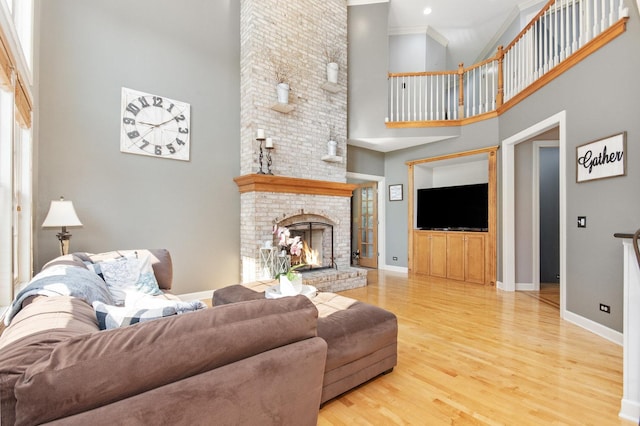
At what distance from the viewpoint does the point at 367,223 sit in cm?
696

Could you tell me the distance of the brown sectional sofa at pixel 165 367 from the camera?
758 millimetres

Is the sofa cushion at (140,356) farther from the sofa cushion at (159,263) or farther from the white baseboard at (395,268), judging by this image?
the white baseboard at (395,268)

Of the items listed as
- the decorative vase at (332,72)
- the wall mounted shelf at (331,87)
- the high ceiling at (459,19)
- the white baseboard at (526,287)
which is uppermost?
the high ceiling at (459,19)

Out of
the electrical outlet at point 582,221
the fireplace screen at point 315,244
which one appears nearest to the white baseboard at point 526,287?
the electrical outlet at point 582,221

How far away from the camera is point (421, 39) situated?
6.46m

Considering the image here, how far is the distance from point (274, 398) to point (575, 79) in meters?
4.28

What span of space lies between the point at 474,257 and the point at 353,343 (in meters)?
4.05

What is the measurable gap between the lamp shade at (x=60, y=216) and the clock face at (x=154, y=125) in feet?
3.11

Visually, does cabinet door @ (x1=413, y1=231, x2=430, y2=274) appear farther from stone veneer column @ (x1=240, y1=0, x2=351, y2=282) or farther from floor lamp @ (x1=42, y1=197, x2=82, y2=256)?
floor lamp @ (x1=42, y1=197, x2=82, y2=256)

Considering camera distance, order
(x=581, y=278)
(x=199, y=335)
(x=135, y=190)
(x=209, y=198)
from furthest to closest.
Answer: (x=209, y=198)
(x=135, y=190)
(x=581, y=278)
(x=199, y=335)

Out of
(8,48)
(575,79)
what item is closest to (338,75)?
(575,79)

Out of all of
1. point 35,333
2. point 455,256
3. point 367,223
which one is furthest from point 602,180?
point 367,223

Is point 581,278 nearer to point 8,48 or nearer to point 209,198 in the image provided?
point 209,198

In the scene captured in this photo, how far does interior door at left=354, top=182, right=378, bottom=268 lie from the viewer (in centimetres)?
672
